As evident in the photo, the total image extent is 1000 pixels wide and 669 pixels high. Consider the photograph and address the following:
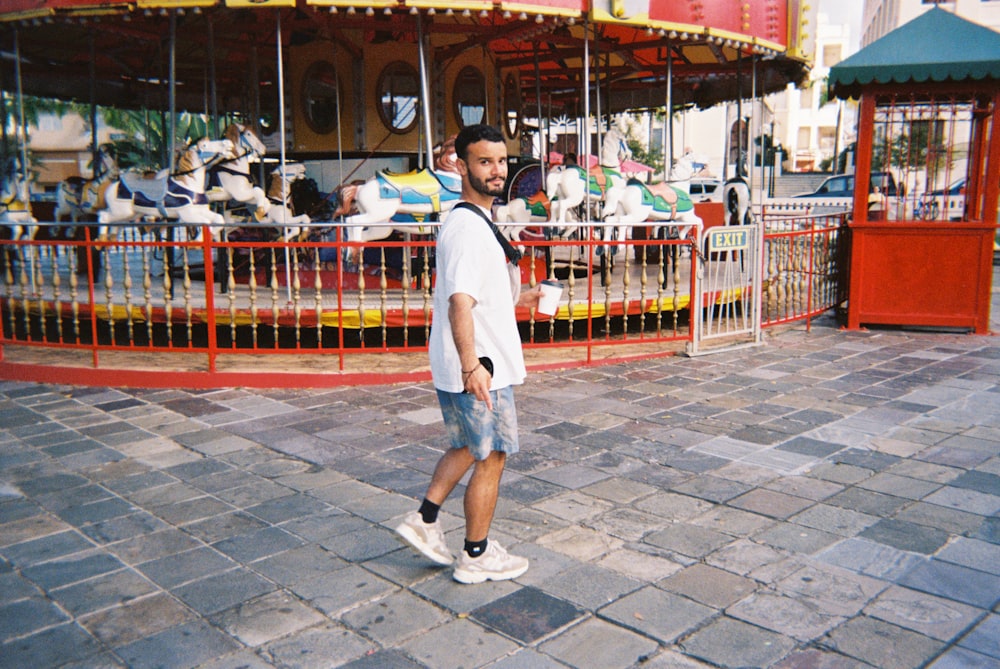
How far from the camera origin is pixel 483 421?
10.6 ft

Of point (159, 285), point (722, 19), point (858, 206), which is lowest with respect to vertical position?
point (159, 285)

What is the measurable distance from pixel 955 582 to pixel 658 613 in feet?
4.11

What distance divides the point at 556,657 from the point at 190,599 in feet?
4.85

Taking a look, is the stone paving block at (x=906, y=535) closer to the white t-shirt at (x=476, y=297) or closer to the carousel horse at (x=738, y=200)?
the white t-shirt at (x=476, y=297)

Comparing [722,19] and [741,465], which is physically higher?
[722,19]

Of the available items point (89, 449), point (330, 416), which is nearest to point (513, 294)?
point (330, 416)

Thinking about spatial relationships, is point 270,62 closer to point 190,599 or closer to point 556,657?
point 190,599

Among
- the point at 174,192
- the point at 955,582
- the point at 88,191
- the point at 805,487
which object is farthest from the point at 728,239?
the point at 88,191

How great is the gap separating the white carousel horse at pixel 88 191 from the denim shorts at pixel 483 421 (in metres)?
8.16

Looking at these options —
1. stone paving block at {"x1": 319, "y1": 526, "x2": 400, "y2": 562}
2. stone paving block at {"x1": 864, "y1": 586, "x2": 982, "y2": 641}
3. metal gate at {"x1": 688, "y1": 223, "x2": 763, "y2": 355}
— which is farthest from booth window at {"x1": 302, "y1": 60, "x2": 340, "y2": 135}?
stone paving block at {"x1": 864, "y1": 586, "x2": 982, "y2": 641}

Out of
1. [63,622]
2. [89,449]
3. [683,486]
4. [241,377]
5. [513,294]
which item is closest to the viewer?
[63,622]

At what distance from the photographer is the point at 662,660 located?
286 centimetres

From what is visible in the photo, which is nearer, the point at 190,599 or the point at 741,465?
the point at 190,599

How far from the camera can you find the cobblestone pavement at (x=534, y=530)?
3.00 m
